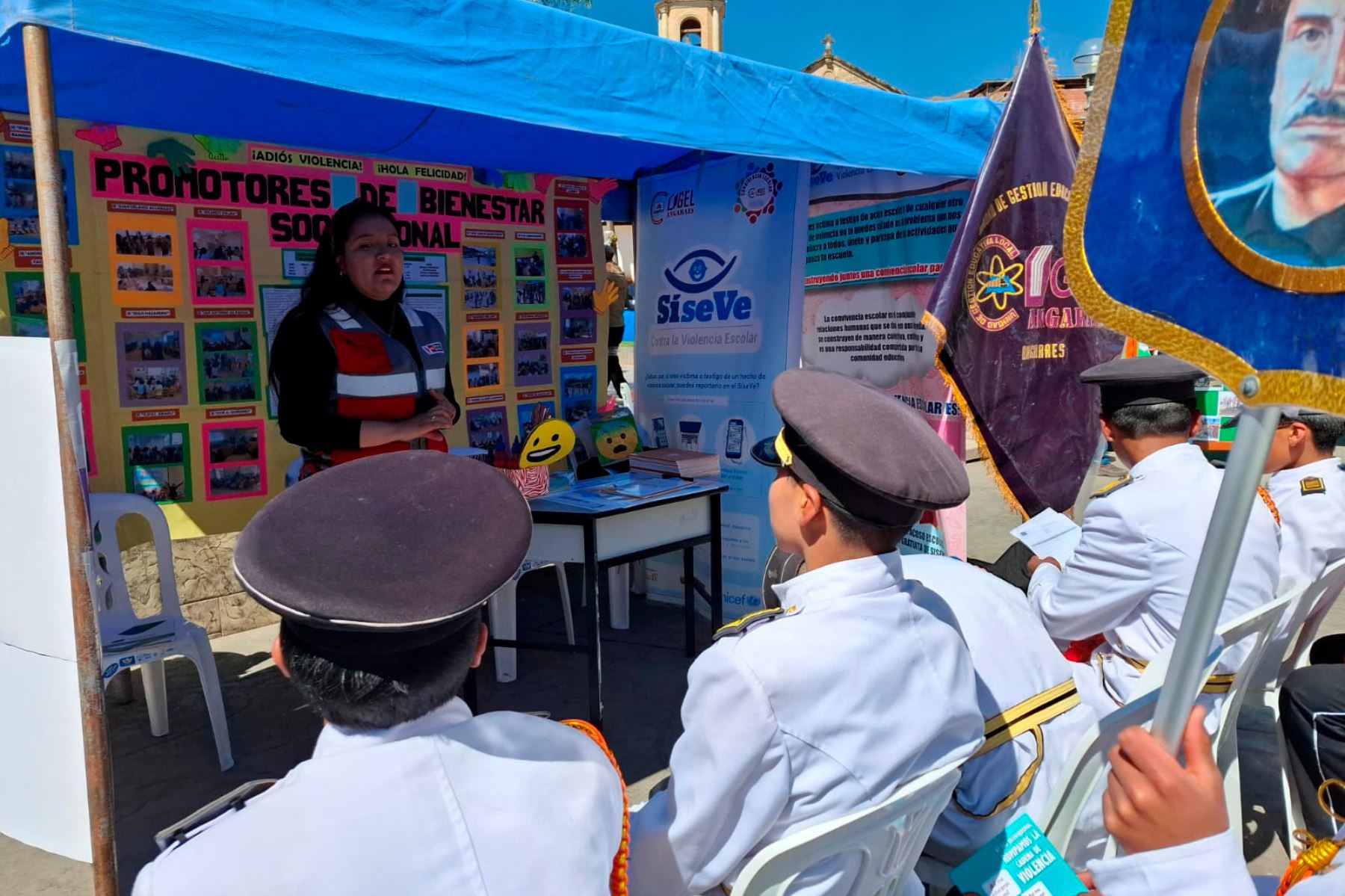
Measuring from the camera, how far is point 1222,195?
36.1 inches

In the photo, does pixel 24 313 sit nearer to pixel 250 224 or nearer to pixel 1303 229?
pixel 250 224

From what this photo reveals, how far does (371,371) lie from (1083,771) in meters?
2.58

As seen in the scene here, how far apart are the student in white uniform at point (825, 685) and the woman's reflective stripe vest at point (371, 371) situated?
1.99 metres

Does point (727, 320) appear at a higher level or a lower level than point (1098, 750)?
higher

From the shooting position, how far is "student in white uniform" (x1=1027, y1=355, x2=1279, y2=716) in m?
2.21

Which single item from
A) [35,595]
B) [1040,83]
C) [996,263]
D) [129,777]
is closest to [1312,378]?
[35,595]

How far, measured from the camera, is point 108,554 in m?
3.40

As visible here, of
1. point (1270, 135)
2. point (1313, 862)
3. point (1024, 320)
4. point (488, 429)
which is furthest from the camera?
point (488, 429)

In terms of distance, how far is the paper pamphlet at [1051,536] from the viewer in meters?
2.68

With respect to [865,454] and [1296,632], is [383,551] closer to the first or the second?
[865,454]

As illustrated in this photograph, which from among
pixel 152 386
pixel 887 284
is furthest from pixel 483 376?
pixel 887 284

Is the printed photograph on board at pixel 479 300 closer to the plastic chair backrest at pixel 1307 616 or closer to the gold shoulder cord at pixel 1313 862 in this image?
the plastic chair backrest at pixel 1307 616

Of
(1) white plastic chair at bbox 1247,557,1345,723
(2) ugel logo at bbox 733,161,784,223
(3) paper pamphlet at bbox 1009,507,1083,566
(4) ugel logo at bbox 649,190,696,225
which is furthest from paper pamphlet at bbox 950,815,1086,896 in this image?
(4) ugel logo at bbox 649,190,696,225

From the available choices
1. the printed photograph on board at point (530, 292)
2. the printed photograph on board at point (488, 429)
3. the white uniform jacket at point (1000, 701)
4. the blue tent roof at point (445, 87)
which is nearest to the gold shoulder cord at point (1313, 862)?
the white uniform jacket at point (1000, 701)
